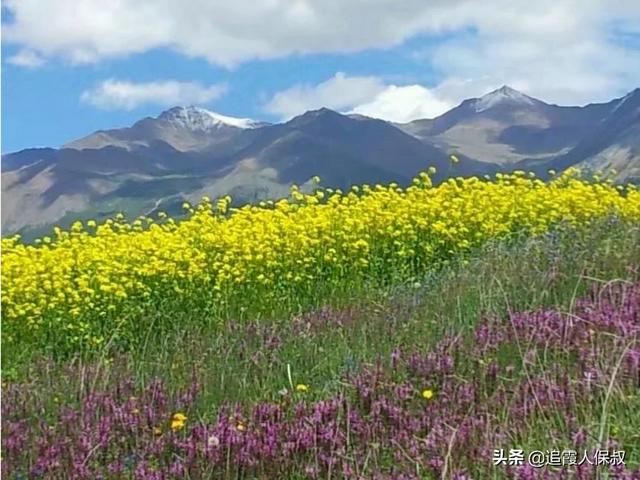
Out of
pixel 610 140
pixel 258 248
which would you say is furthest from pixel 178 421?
pixel 610 140

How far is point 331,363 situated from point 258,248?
15.9ft

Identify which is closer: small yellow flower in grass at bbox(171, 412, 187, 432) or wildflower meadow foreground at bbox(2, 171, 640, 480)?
wildflower meadow foreground at bbox(2, 171, 640, 480)

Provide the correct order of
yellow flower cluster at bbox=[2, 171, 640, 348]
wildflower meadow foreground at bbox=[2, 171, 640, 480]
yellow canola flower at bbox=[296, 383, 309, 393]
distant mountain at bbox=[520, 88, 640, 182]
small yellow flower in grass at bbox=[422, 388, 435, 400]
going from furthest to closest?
distant mountain at bbox=[520, 88, 640, 182] < yellow flower cluster at bbox=[2, 171, 640, 348] < yellow canola flower at bbox=[296, 383, 309, 393] < small yellow flower in grass at bbox=[422, 388, 435, 400] < wildflower meadow foreground at bbox=[2, 171, 640, 480]

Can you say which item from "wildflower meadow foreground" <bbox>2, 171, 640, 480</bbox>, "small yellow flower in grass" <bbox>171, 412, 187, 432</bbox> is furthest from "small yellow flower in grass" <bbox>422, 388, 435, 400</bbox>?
"small yellow flower in grass" <bbox>171, 412, 187, 432</bbox>

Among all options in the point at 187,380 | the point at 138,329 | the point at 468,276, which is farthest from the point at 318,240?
the point at 187,380

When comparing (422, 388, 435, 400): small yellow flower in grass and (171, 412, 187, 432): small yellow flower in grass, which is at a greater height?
(422, 388, 435, 400): small yellow flower in grass

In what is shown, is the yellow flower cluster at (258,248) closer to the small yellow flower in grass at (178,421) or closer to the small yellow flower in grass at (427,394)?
the small yellow flower in grass at (178,421)

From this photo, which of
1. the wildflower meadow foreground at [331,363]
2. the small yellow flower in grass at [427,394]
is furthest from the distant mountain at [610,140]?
the small yellow flower in grass at [427,394]

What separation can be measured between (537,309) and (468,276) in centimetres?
170

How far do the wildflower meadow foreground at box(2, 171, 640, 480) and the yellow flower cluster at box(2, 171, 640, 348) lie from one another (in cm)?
3

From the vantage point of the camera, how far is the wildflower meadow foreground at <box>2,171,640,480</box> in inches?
117

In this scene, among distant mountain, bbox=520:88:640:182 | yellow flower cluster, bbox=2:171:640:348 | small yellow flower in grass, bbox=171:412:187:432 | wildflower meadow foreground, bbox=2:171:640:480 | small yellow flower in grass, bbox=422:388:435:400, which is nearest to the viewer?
wildflower meadow foreground, bbox=2:171:640:480

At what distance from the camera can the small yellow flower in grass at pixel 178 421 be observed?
3.48m

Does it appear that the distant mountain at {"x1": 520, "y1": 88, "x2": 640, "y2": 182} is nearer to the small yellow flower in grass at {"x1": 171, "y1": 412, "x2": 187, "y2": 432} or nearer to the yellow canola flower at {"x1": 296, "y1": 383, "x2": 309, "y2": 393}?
the yellow canola flower at {"x1": 296, "y1": 383, "x2": 309, "y2": 393}
